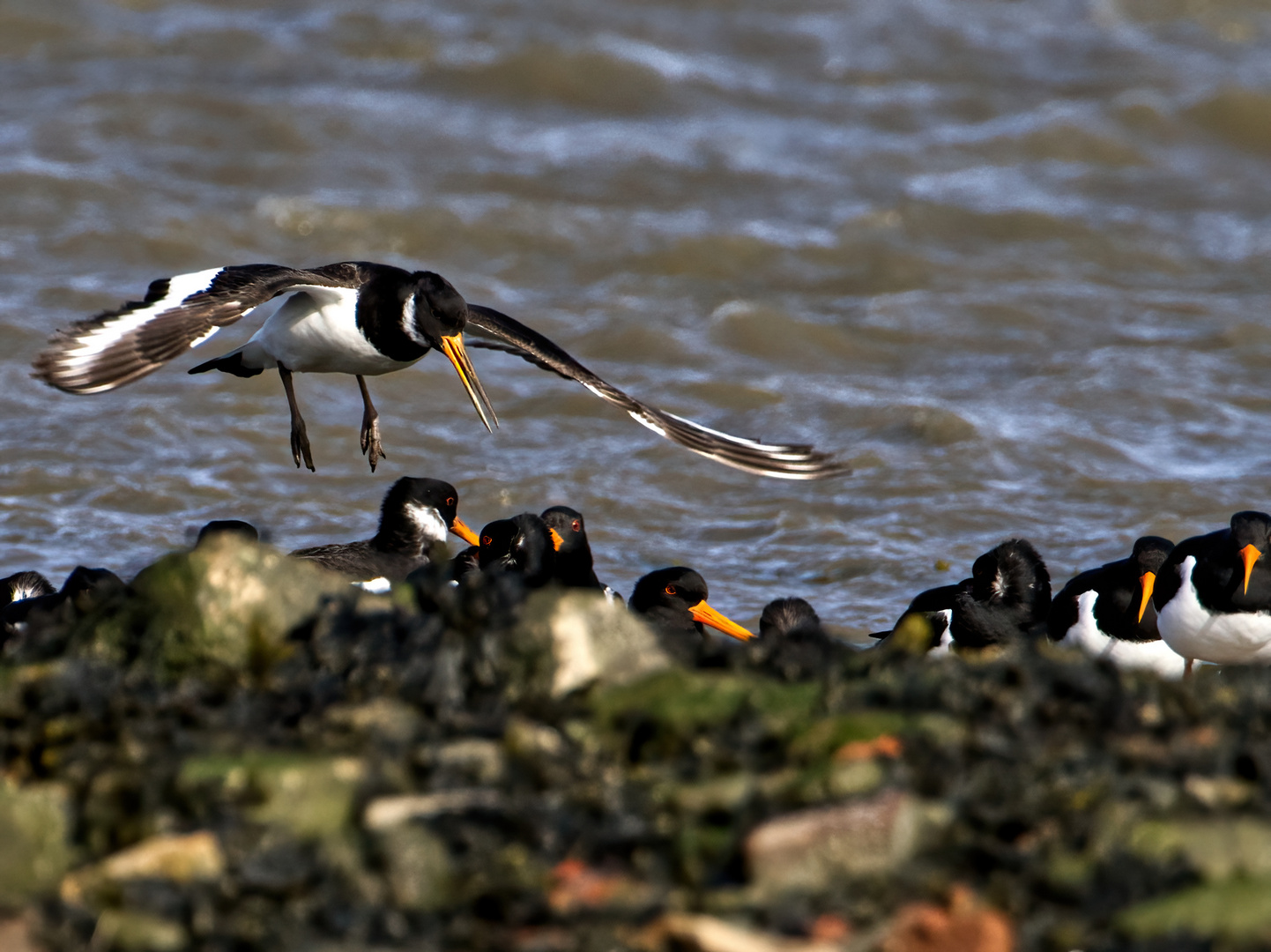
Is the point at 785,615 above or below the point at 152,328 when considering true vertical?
below

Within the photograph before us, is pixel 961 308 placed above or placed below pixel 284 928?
above

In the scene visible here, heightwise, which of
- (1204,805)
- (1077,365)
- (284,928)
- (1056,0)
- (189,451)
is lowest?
(284,928)

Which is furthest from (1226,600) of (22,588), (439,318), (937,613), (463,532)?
(22,588)

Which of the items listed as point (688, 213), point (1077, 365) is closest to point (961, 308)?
point (1077, 365)

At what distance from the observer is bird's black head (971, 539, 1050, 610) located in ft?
26.6

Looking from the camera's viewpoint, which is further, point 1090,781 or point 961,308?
point 961,308

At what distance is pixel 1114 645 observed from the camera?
26.0 feet

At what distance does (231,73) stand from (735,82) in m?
5.41

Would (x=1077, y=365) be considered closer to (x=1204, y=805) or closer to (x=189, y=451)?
(x=189, y=451)

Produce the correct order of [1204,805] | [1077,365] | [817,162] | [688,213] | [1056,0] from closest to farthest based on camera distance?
[1204,805], [1077,365], [688,213], [817,162], [1056,0]

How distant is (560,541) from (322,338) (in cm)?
154

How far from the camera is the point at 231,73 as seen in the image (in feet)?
59.9

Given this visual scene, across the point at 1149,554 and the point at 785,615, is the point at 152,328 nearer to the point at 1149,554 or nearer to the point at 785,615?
the point at 785,615

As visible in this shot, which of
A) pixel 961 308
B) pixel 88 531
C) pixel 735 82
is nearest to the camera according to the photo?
pixel 88 531
